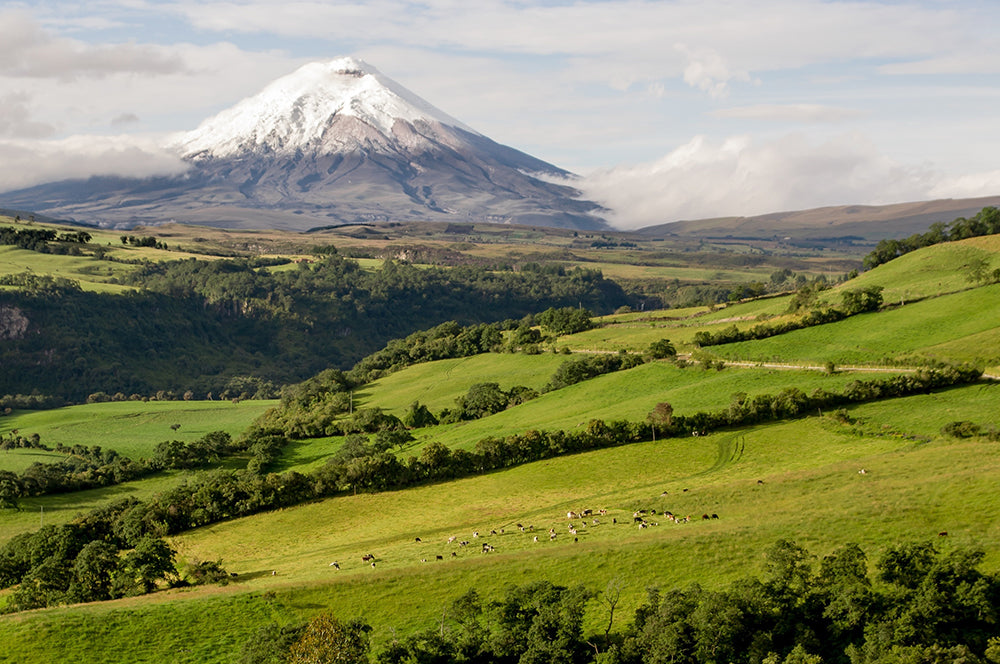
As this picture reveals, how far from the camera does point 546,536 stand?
195ft

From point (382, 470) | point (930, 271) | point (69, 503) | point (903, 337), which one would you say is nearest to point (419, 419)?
Result: point (382, 470)

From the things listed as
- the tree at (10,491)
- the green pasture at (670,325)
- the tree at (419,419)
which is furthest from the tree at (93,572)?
the green pasture at (670,325)

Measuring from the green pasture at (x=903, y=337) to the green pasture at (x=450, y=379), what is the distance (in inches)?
1020

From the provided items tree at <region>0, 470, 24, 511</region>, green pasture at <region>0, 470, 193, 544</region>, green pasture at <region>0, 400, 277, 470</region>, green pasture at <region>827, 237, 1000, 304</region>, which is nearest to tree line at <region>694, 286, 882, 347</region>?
green pasture at <region>827, 237, 1000, 304</region>

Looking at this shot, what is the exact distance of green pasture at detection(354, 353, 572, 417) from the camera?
12238 cm

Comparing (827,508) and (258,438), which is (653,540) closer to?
(827,508)

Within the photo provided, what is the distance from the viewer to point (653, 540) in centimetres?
5494

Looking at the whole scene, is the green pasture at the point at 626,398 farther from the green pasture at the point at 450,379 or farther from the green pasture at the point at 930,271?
the green pasture at the point at 930,271

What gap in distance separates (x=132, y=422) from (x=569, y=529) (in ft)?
334

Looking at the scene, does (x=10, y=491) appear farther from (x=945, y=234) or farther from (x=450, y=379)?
(x=945, y=234)

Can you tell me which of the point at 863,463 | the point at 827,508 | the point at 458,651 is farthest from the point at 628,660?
the point at 863,463

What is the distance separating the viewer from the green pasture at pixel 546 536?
166 feet

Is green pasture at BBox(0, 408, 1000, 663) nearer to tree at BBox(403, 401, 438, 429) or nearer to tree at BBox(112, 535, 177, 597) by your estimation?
tree at BBox(112, 535, 177, 597)

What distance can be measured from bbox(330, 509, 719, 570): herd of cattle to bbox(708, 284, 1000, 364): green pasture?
1734 inches
